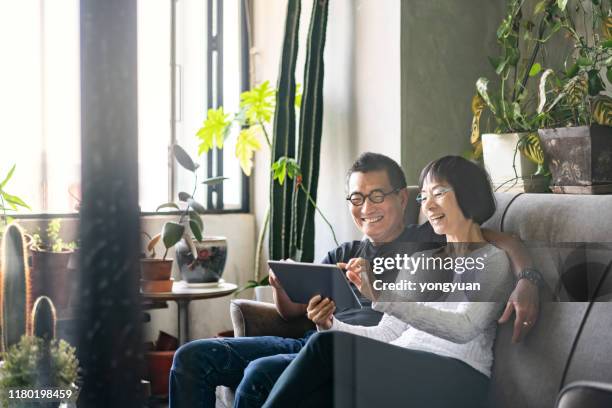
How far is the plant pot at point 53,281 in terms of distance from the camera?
21 cm

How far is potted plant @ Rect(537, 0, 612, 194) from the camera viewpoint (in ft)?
4.14

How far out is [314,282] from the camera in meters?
1.28

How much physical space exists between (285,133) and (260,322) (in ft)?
2.21

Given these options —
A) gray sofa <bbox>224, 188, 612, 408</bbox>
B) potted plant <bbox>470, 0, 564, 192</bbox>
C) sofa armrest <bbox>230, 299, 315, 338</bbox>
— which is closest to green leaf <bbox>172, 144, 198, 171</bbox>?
sofa armrest <bbox>230, 299, 315, 338</bbox>

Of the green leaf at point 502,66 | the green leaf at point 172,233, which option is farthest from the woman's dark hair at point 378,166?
the green leaf at point 172,233

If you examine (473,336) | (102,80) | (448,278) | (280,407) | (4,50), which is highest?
(4,50)

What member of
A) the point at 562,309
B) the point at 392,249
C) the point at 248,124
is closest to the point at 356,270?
the point at 392,249

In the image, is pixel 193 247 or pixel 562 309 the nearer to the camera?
pixel 562 309

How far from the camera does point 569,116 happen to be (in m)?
1.39

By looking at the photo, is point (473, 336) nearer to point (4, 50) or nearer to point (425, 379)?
point (425, 379)

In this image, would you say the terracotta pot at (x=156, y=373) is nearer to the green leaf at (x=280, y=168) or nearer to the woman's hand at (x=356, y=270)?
the woman's hand at (x=356, y=270)

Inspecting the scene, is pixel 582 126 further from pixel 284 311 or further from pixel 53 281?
pixel 53 281

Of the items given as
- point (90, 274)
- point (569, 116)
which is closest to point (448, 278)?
point (569, 116)

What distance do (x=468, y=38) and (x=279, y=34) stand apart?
716 millimetres
